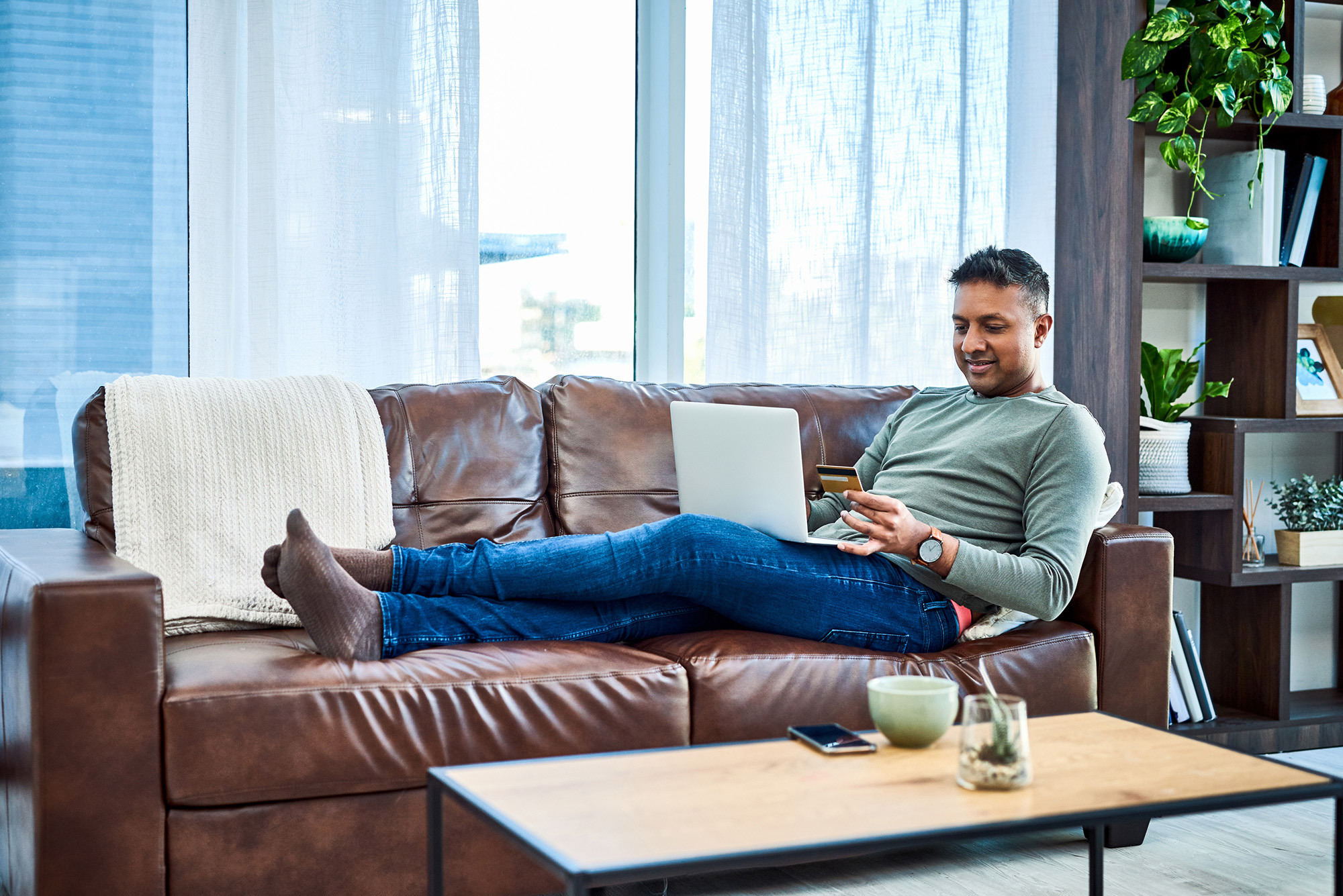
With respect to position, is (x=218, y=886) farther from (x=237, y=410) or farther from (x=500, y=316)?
(x=500, y=316)

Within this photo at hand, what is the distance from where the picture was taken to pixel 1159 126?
9.36ft

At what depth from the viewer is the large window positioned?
308 centimetres

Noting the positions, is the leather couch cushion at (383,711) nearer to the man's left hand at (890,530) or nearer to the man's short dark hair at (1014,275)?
the man's left hand at (890,530)

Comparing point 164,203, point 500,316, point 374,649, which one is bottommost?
point 374,649

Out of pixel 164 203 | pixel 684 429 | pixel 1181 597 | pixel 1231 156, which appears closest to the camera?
pixel 684 429

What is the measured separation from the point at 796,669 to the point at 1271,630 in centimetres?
160

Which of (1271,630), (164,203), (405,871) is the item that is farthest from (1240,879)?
(164,203)

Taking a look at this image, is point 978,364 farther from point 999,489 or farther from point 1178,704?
point 1178,704

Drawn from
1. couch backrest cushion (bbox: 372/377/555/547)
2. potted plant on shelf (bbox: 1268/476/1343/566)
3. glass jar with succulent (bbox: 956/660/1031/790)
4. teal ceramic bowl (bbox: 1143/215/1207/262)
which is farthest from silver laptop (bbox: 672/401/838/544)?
potted plant on shelf (bbox: 1268/476/1343/566)

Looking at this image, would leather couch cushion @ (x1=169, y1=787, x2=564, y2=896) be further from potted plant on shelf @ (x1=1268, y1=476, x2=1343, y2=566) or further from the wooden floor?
potted plant on shelf @ (x1=1268, y1=476, x2=1343, y2=566)

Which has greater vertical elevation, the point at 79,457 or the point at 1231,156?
the point at 1231,156

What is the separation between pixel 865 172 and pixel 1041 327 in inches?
36.6

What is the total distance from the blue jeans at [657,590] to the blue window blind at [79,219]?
0.96m

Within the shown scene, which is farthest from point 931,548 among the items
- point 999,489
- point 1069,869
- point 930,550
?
point 1069,869
